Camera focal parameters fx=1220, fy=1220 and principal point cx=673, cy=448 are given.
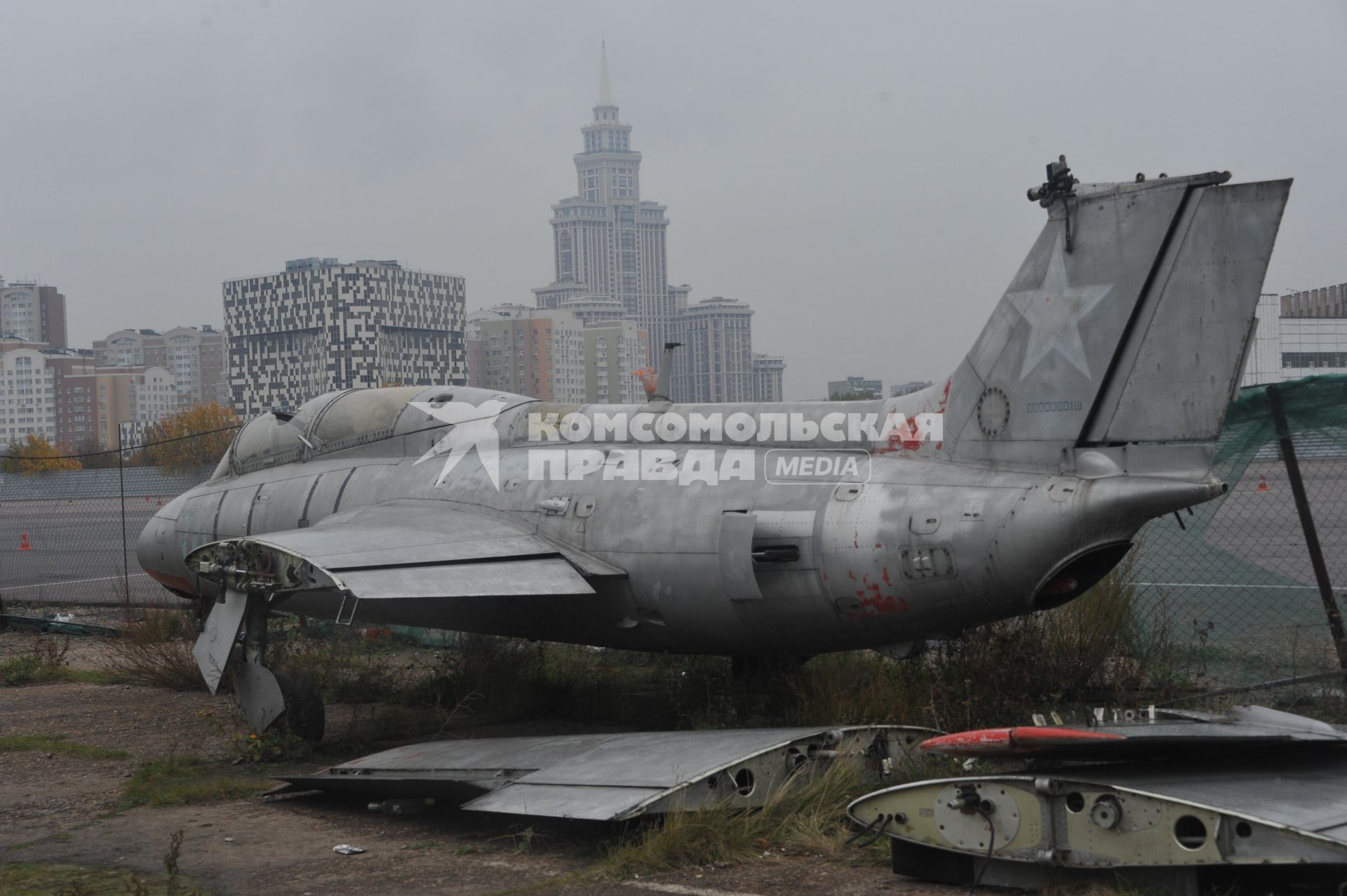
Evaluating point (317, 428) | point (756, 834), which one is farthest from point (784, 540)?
point (317, 428)

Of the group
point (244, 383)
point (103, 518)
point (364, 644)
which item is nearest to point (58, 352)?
point (244, 383)

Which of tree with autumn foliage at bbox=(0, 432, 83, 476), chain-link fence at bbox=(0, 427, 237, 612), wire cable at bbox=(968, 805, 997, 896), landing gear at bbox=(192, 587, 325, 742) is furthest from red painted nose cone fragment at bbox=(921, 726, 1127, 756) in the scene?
tree with autumn foliage at bbox=(0, 432, 83, 476)

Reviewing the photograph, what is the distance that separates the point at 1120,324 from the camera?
8.03 meters

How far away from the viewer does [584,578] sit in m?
9.74

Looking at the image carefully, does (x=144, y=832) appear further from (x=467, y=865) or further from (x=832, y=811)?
(x=832, y=811)

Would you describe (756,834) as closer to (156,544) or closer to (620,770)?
(620,770)

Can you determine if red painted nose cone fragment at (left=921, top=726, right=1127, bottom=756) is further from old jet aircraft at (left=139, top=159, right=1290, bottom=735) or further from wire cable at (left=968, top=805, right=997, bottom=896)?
old jet aircraft at (left=139, top=159, right=1290, bottom=735)

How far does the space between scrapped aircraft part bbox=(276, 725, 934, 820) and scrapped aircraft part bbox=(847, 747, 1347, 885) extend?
983 mm

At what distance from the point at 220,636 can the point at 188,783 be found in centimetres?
123

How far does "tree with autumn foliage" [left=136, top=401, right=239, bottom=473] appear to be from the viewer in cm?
4284

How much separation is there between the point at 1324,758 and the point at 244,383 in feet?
428

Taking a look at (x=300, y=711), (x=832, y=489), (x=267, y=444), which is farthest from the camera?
(x=267, y=444)

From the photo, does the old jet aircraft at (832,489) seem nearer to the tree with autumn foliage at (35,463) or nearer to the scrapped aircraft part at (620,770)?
the scrapped aircraft part at (620,770)

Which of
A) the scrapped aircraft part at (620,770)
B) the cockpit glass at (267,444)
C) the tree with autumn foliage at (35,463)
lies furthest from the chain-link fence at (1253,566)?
the tree with autumn foliage at (35,463)
